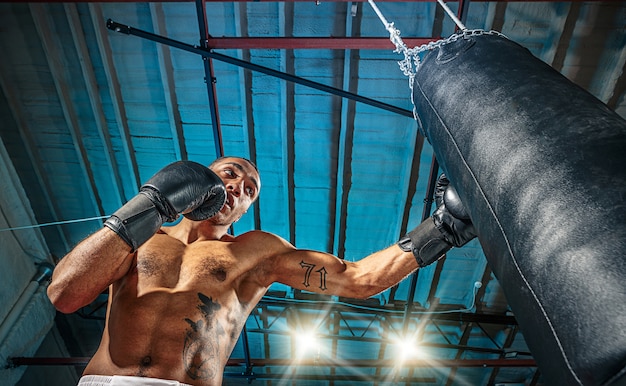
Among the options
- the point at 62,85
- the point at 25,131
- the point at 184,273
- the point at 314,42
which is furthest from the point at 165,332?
the point at 25,131

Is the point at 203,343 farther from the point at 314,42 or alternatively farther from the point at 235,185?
the point at 314,42

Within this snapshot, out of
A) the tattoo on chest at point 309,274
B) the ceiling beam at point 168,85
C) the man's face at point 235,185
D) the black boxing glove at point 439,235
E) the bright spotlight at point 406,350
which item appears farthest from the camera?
the bright spotlight at point 406,350

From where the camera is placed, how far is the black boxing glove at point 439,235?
90.7 inches

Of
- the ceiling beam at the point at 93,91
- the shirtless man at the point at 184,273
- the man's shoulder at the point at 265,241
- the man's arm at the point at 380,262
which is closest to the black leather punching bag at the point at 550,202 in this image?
the shirtless man at the point at 184,273

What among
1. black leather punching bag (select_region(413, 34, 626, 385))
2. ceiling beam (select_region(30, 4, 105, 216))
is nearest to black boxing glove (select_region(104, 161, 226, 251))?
black leather punching bag (select_region(413, 34, 626, 385))

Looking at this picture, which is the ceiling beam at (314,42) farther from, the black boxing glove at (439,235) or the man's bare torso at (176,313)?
the man's bare torso at (176,313)

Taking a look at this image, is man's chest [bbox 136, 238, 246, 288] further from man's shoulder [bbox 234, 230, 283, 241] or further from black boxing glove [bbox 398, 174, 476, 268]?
black boxing glove [bbox 398, 174, 476, 268]

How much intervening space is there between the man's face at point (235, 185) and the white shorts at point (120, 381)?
1.31 metres

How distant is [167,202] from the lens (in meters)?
2.03

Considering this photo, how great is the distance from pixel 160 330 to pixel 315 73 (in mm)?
3378

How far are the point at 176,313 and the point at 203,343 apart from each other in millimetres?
221

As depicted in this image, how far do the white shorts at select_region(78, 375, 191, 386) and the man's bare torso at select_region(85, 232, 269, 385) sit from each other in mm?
83

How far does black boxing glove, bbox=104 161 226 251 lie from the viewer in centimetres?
191

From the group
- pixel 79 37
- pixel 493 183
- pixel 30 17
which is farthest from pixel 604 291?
pixel 30 17
